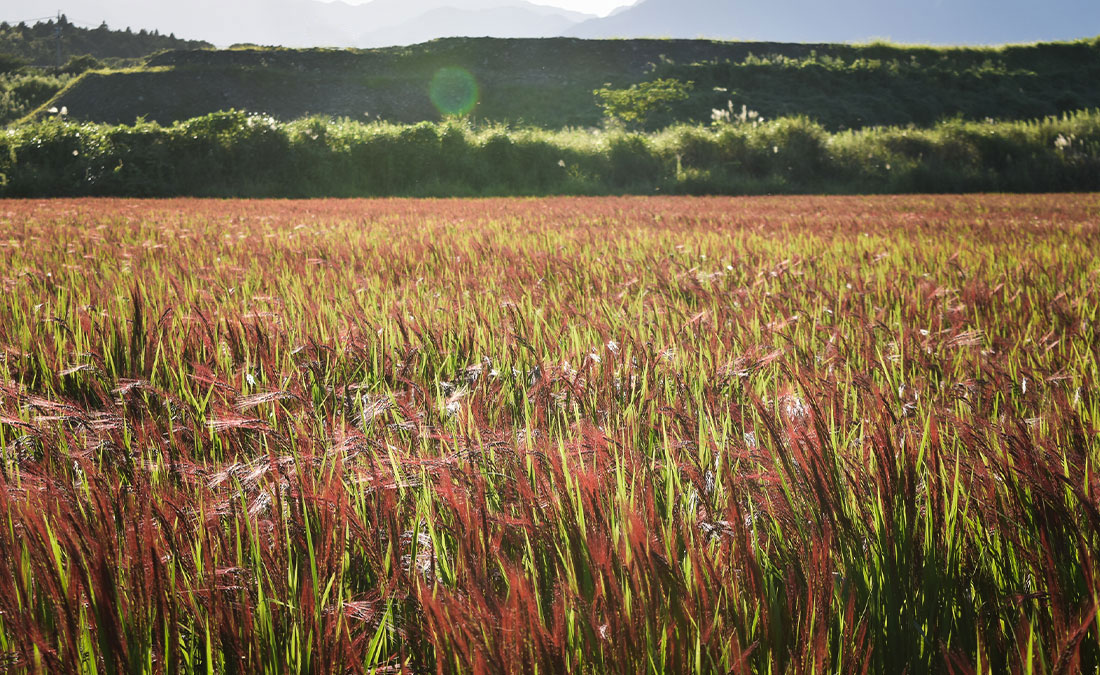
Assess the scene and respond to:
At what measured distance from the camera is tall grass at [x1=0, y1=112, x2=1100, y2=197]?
16.8 m

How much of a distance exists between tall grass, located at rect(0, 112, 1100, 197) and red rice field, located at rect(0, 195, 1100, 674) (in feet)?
55.1

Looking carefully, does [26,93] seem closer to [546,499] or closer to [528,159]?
[528,159]

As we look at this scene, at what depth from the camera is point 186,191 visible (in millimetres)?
16828

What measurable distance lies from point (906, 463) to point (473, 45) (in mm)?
42679

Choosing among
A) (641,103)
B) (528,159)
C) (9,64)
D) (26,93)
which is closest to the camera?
(528,159)

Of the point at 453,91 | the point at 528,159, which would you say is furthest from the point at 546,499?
the point at 453,91

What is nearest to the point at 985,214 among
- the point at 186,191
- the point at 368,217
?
the point at 368,217

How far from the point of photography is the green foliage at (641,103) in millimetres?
29047

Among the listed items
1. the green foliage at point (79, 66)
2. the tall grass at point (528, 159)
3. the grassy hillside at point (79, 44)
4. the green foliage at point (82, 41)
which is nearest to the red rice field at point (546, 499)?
the tall grass at point (528, 159)

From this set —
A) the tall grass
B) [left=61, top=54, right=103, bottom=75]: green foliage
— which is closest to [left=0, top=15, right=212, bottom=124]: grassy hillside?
[left=61, top=54, right=103, bottom=75]: green foliage

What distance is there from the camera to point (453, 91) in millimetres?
34469

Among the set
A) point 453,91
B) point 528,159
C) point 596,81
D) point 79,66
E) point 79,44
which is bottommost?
point 528,159

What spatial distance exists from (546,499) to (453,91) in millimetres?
36942

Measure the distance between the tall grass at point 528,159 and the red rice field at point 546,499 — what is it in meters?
16.8
